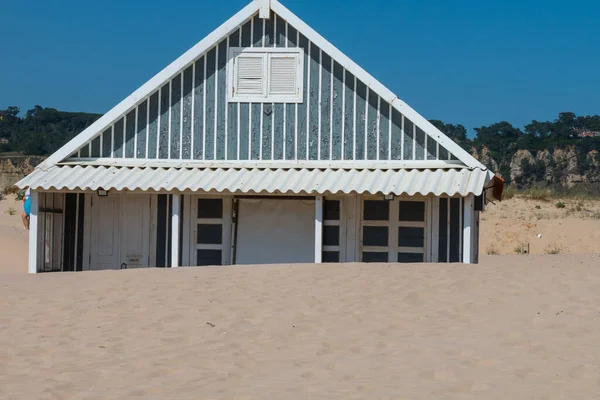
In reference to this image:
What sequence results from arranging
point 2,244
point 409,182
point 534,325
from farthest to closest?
point 2,244
point 409,182
point 534,325

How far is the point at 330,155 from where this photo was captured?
19.1m

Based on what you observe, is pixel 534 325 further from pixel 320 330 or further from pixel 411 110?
pixel 411 110

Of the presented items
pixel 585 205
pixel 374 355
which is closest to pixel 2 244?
pixel 374 355

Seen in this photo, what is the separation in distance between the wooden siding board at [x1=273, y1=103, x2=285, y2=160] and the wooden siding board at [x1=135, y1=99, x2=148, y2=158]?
2.63m

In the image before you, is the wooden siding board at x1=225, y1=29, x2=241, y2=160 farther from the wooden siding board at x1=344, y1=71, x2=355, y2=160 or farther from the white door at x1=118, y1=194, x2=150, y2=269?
the wooden siding board at x1=344, y1=71, x2=355, y2=160

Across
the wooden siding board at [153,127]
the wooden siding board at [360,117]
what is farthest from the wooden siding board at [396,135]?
the wooden siding board at [153,127]

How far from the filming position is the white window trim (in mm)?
19078

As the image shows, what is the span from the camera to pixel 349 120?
18953 mm

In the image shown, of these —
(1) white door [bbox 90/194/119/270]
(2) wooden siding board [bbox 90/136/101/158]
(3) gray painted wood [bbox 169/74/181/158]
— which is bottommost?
(1) white door [bbox 90/194/119/270]

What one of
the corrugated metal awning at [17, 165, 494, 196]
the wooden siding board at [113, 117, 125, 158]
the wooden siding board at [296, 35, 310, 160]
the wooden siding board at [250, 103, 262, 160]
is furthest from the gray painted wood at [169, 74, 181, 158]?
the wooden siding board at [296, 35, 310, 160]

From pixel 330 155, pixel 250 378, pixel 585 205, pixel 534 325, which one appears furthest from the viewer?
pixel 585 205

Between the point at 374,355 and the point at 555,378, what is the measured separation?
216 cm

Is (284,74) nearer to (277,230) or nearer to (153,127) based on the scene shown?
(153,127)

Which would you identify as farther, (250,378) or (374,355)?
(374,355)
